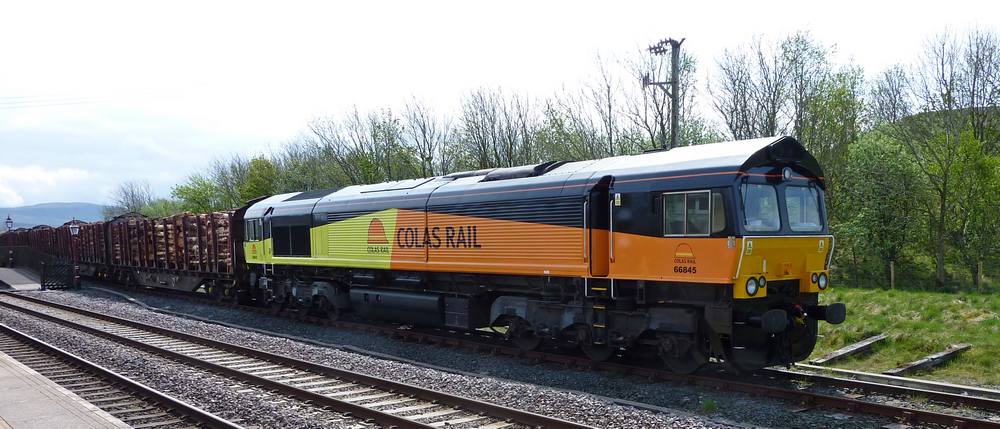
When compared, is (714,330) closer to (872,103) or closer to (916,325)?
(916,325)

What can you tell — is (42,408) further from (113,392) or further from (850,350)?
(850,350)

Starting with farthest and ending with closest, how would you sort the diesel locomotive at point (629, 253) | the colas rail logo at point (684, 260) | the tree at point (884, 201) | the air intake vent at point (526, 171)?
the tree at point (884, 201) → the air intake vent at point (526, 171) → the colas rail logo at point (684, 260) → the diesel locomotive at point (629, 253)

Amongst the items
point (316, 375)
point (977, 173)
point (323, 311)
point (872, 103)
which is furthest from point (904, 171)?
point (316, 375)

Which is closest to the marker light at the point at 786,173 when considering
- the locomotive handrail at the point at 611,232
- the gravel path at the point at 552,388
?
the locomotive handrail at the point at 611,232

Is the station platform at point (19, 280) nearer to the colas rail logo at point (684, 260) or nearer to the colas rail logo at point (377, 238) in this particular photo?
the colas rail logo at point (377, 238)

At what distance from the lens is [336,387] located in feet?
35.2

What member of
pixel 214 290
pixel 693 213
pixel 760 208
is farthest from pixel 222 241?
pixel 760 208

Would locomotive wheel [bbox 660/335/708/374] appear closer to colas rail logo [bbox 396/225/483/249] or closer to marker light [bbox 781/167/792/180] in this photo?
marker light [bbox 781/167/792/180]

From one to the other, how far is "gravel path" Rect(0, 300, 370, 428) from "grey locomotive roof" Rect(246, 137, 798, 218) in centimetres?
544

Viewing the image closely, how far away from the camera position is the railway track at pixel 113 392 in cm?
898

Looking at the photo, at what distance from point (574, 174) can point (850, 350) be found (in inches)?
235

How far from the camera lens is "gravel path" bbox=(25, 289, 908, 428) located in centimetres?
839

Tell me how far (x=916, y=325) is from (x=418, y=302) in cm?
999

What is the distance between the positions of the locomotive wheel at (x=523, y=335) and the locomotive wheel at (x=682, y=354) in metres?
2.75
